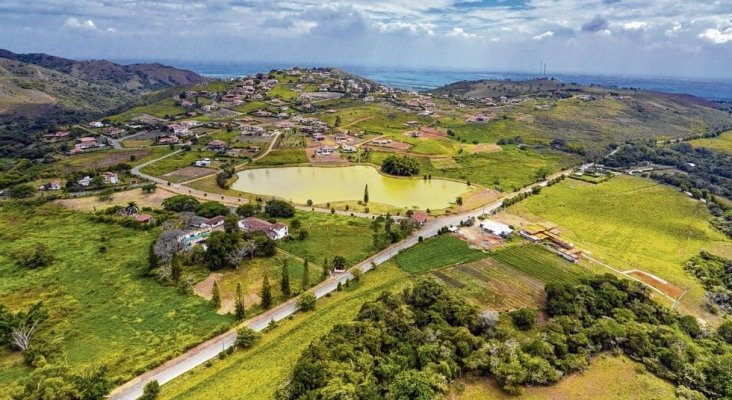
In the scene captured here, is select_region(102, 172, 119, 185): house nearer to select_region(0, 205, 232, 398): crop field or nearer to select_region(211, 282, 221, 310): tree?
select_region(0, 205, 232, 398): crop field

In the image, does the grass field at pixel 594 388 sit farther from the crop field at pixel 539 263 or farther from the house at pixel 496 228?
the house at pixel 496 228

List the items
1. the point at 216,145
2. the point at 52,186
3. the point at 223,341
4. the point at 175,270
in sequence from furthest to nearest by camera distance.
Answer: the point at 216,145
the point at 52,186
the point at 175,270
the point at 223,341

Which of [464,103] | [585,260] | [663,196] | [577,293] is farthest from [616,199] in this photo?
[464,103]

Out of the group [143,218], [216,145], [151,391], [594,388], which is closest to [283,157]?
[216,145]

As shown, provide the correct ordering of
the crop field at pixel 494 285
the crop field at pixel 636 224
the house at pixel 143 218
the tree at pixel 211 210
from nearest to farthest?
the crop field at pixel 494 285
the crop field at pixel 636 224
the house at pixel 143 218
the tree at pixel 211 210

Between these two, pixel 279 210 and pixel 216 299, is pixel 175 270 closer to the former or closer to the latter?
pixel 216 299

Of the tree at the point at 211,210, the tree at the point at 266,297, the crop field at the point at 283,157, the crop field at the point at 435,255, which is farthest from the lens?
the crop field at the point at 283,157

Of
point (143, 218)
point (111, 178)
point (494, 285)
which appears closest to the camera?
point (494, 285)

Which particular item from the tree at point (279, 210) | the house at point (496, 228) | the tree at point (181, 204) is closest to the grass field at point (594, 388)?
the house at point (496, 228)
